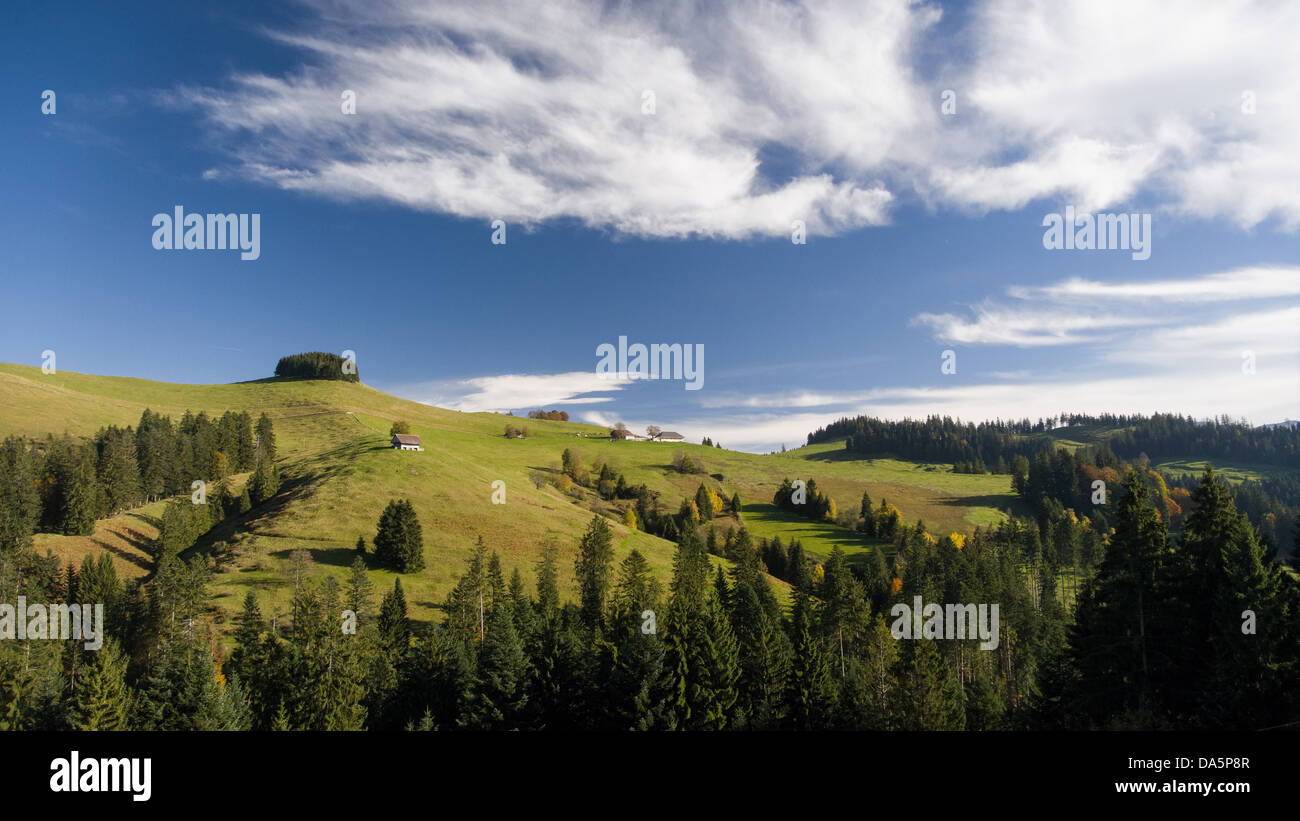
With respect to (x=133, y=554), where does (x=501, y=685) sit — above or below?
below

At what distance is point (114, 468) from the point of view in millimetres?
122500

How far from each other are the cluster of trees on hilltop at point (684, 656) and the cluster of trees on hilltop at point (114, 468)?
35.6 metres

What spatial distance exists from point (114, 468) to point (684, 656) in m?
138

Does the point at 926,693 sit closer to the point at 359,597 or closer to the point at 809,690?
the point at 809,690

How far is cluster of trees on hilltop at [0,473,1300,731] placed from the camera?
31.1 meters

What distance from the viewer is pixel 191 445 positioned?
475 ft

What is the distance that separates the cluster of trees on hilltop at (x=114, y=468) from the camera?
105 meters

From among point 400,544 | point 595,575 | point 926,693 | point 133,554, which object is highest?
point 400,544

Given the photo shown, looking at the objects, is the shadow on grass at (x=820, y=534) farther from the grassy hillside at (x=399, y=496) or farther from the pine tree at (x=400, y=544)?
the pine tree at (x=400, y=544)

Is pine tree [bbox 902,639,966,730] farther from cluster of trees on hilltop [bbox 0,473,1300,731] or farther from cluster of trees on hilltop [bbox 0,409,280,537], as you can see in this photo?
cluster of trees on hilltop [bbox 0,409,280,537]

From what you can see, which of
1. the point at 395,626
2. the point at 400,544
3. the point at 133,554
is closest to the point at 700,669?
the point at 395,626

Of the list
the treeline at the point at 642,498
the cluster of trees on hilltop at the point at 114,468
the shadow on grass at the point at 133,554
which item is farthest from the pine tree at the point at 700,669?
the cluster of trees on hilltop at the point at 114,468

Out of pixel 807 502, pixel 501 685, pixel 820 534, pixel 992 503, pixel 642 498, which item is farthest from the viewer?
pixel 992 503
